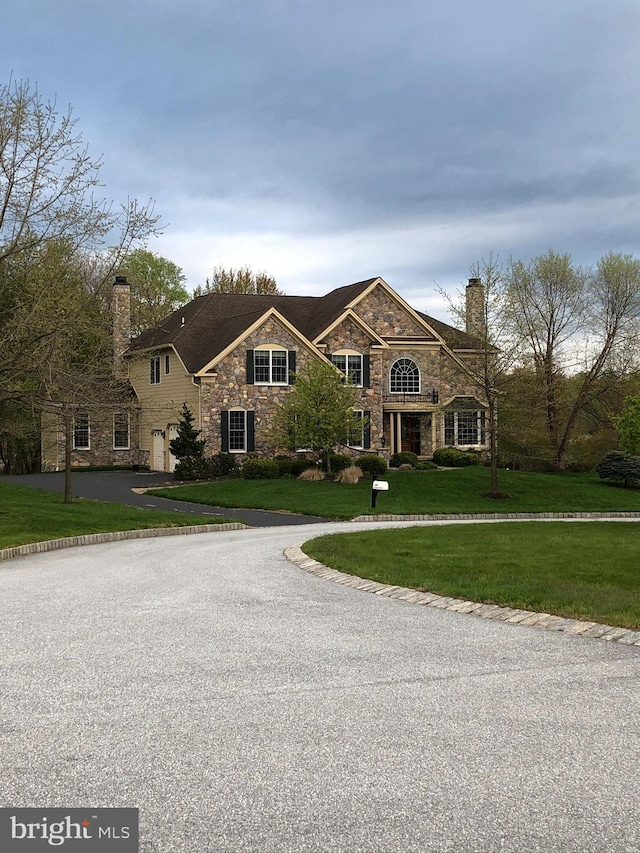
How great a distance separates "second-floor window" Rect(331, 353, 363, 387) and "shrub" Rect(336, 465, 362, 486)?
6515mm

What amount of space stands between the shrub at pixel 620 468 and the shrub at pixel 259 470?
48.3 feet

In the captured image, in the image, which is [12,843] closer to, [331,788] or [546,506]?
[331,788]

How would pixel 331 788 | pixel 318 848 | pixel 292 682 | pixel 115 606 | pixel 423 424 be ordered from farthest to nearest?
1. pixel 423 424
2. pixel 115 606
3. pixel 292 682
4. pixel 331 788
5. pixel 318 848

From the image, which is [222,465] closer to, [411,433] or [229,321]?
[229,321]

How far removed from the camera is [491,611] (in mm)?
9297

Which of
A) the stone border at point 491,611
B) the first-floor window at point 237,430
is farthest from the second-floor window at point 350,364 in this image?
the stone border at point 491,611

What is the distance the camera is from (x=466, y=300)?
35938mm

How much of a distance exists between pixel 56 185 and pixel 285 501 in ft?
50.2

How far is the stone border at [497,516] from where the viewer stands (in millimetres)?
27297

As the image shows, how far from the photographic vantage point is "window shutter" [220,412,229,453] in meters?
40.0

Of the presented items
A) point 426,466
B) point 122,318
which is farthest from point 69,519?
point 122,318

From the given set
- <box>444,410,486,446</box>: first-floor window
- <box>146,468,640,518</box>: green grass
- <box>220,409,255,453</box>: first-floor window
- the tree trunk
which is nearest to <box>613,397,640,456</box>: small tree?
<box>146,468,640,518</box>: green grass

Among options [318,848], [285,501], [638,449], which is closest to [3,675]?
[318,848]

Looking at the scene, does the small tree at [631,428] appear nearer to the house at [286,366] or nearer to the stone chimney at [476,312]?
the stone chimney at [476,312]
